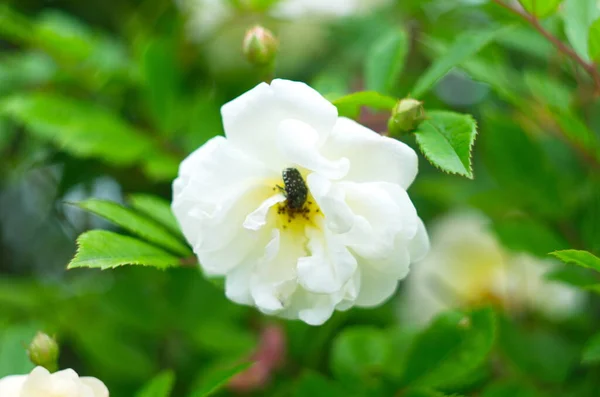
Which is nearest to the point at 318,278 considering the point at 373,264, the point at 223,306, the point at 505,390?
the point at 373,264

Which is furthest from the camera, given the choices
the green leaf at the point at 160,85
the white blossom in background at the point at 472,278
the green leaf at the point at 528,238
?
the white blossom in background at the point at 472,278

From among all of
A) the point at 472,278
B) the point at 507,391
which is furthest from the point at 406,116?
the point at 472,278

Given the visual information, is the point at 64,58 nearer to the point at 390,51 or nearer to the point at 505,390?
the point at 390,51

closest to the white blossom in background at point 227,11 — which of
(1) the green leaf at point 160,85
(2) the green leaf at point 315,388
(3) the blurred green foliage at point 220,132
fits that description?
(3) the blurred green foliage at point 220,132

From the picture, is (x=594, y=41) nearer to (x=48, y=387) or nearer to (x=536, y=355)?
(x=536, y=355)

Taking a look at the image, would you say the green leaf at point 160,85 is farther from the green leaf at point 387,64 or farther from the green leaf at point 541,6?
the green leaf at point 541,6

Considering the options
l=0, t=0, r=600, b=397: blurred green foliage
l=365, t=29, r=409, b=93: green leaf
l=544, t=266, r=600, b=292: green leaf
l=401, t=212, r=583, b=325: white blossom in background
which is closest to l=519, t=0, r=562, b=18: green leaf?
l=0, t=0, r=600, b=397: blurred green foliage
